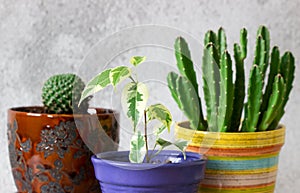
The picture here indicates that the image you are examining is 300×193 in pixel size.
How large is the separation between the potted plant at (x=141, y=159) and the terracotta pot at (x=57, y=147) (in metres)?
0.07

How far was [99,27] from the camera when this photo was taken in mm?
1454

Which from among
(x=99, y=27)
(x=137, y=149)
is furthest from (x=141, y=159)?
(x=99, y=27)

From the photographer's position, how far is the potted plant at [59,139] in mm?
996

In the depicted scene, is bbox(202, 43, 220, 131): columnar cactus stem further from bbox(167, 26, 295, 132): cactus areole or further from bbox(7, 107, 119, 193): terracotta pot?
bbox(7, 107, 119, 193): terracotta pot

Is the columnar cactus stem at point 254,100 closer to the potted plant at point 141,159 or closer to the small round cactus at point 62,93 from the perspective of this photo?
the potted plant at point 141,159

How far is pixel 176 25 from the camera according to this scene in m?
1.43

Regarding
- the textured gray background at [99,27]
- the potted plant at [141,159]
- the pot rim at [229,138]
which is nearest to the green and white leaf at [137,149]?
the potted plant at [141,159]

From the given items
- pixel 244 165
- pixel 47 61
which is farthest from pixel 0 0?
pixel 244 165

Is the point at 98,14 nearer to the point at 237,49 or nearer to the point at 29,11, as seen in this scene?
the point at 29,11

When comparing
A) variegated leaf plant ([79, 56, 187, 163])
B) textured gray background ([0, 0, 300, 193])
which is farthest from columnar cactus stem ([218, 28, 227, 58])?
textured gray background ([0, 0, 300, 193])

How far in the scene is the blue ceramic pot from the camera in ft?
2.88

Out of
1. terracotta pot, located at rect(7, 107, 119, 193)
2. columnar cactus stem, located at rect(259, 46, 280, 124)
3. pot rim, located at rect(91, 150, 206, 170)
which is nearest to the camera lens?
pot rim, located at rect(91, 150, 206, 170)

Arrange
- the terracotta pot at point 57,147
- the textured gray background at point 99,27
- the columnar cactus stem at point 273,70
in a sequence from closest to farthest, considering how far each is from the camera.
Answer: the terracotta pot at point 57,147 < the columnar cactus stem at point 273,70 < the textured gray background at point 99,27

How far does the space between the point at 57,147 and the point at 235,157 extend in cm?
31
